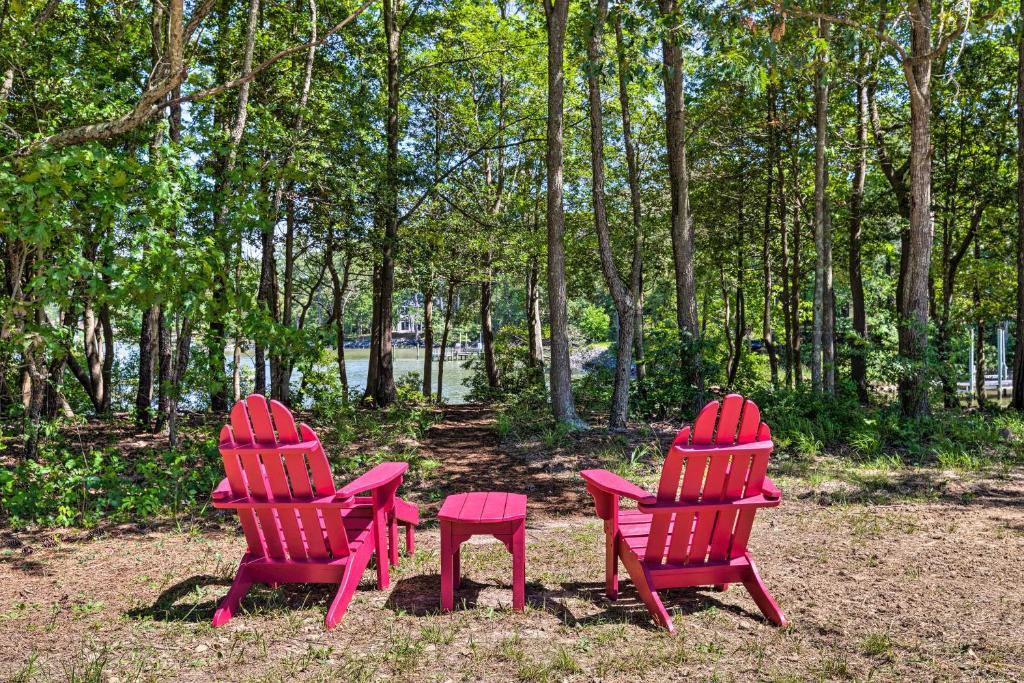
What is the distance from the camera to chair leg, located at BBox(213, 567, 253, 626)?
3.13 m

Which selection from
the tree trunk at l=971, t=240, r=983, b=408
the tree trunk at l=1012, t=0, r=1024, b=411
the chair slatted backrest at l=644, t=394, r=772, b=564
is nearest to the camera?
the chair slatted backrest at l=644, t=394, r=772, b=564

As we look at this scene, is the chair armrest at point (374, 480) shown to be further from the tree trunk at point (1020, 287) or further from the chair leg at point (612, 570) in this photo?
the tree trunk at point (1020, 287)

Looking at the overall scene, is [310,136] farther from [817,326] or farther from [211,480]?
[817,326]

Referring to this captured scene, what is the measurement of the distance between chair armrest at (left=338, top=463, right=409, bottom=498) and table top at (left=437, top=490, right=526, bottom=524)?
1.14ft

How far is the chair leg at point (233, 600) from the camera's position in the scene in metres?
3.13

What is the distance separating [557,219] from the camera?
29.2 ft

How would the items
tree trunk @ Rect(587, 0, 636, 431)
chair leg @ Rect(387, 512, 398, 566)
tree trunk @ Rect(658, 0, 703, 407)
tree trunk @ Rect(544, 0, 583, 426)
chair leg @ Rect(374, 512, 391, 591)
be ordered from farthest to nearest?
tree trunk @ Rect(658, 0, 703, 407) < tree trunk @ Rect(587, 0, 636, 431) < tree trunk @ Rect(544, 0, 583, 426) < chair leg @ Rect(387, 512, 398, 566) < chair leg @ Rect(374, 512, 391, 591)

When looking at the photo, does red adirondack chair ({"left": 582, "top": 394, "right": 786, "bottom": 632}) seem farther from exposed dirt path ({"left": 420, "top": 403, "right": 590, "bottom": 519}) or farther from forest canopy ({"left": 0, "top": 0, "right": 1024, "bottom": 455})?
forest canopy ({"left": 0, "top": 0, "right": 1024, "bottom": 455})

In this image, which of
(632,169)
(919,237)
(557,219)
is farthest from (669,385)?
(632,169)

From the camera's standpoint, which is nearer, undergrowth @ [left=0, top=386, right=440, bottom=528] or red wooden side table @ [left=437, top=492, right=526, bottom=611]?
red wooden side table @ [left=437, top=492, right=526, bottom=611]

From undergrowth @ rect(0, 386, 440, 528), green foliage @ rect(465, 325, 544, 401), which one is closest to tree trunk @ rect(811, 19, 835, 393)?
green foliage @ rect(465, 325, 544, 401)

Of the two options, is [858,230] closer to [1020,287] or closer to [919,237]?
[1020,287]

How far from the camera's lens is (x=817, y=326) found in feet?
37.0

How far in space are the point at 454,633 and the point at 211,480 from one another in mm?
4064
